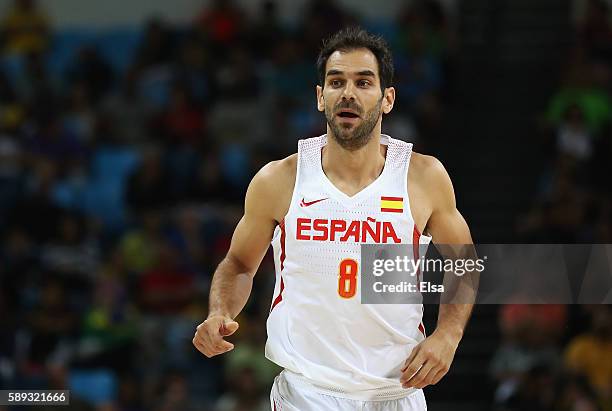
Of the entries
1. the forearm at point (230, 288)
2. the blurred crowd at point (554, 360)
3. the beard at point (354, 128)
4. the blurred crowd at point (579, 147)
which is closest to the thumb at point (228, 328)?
the forearm at point (230, 288)

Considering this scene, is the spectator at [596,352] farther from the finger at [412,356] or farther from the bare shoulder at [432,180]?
the finger at [412,356]

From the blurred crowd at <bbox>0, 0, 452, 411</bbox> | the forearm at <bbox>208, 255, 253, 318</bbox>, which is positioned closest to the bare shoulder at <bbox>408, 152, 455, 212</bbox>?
the forearm at <bbox>208, 255, 253, 318</bbox>

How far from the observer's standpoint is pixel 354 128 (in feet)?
18.0

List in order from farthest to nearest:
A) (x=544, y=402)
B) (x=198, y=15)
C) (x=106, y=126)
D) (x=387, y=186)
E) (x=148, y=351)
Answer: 1. (x=198, y=15)
2. (x=106, y=126)
3. (x=148, y=351)
4. (x=544, y=402)
5. (x=387, y=186)

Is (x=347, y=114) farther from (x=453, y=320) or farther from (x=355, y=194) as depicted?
(x=453, y=320)

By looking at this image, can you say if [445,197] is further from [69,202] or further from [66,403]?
[69,202]

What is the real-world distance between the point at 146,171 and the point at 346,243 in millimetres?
7378

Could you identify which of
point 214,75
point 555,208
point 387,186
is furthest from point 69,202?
point 387,186

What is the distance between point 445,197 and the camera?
5.56m

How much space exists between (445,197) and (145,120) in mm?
8515

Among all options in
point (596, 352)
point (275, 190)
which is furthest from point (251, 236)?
point (596, 352)

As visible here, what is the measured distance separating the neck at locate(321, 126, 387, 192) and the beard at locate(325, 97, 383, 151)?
0.18 feet

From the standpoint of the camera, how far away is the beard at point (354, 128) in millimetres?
5453

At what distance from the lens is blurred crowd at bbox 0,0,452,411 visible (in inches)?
419
